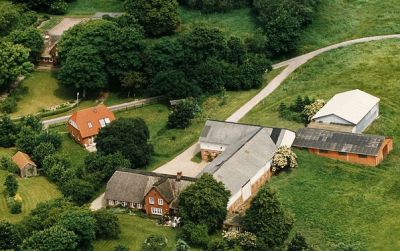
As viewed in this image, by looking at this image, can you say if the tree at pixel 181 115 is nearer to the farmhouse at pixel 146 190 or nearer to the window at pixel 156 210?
the farmhouse at pixel 146 190

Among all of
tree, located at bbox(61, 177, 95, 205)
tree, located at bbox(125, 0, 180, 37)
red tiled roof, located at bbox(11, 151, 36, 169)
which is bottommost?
red tiled roof, located at bbox(11, 151, 36, 169)

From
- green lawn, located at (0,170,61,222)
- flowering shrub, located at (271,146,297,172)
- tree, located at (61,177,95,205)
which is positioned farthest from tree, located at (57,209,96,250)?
flowering shrub, located at (271,146,297,172)

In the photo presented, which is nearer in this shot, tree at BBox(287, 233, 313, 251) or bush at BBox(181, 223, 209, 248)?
tree at BBox(287, 233, 313, 251)

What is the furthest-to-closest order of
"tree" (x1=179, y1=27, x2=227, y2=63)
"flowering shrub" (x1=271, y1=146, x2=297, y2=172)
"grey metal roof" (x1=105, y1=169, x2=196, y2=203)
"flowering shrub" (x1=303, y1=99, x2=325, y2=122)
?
"tree" (x1=179, y1=27, x2=227, y2=63) → "flowering shrub" (x1=303, y1=99, x2=325, y2=122) → "flowering shrub" (x1=271, y1=146, x2=297, y2=172) → "grey metal roof" (x1=105, y1=169, x2=196, y2=203)

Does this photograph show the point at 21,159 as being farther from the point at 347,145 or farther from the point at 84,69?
the point at 347,145

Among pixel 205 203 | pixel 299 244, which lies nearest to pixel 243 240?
pixel 299 244

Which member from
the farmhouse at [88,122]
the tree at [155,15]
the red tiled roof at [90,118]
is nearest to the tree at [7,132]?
the farmhouse at [88,122]

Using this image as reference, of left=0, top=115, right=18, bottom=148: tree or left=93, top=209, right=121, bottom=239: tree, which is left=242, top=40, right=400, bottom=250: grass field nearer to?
left=93, top=209, right=121, bottom=239: tree
